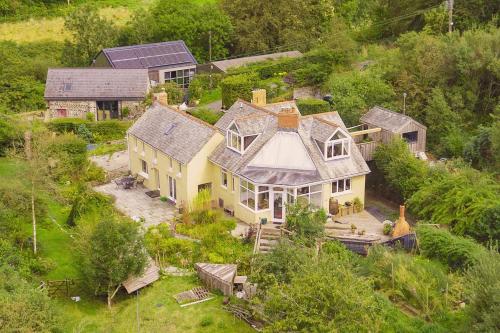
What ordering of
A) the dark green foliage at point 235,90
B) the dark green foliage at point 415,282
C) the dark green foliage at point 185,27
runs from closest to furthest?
the dark green foliage at point 415,282 → the dark green foliage at point 235,90 → the dark green foliage at point 185,27

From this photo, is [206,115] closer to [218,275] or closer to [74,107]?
[74,107]

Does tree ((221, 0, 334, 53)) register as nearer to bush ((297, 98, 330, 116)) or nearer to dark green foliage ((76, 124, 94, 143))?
bush ((297, 98, 330, 116))

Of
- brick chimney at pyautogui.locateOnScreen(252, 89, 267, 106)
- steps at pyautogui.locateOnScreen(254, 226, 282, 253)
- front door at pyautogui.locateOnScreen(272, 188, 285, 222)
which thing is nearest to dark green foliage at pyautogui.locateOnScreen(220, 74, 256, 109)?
brick chimney at pyautogui.locateOnScreen(252, 89, 267, 106)

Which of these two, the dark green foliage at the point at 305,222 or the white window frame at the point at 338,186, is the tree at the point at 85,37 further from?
the dark green foliage at the point at 305,222

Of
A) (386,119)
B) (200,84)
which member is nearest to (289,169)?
(386,119)

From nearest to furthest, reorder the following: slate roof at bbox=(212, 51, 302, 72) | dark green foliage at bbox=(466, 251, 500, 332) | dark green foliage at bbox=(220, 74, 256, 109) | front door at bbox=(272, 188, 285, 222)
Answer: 1. dark green foliage at bbox=(466, 251, 500, 332)
2. front door at bbox=(272, 188, 285, 222)
3. dark green foliage at bbox=(220, 74, 256, 109)
4. slate roof at bbox=(212, 51, 302, 72)

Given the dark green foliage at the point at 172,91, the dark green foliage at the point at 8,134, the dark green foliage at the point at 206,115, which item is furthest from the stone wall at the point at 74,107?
the dark green foliage at the point at 206,115

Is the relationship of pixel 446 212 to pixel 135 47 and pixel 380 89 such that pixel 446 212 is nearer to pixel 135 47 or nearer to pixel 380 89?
pixel 380 89
